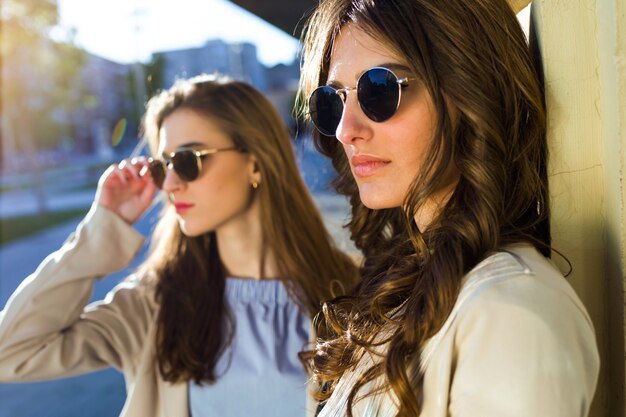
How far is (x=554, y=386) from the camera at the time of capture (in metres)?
1.00

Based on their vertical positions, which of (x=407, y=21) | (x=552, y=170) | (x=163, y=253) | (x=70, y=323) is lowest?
(x=70, y=323)

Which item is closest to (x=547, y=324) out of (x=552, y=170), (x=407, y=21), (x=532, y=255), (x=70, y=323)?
(x=532, y=255)

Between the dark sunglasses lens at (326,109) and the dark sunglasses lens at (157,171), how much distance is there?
118 centimetres

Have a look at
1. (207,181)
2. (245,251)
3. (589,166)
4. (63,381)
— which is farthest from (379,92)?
(63,381)

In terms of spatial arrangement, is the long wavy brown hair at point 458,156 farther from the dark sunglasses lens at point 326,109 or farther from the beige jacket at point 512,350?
the dark sunglasses lens at point 326,109

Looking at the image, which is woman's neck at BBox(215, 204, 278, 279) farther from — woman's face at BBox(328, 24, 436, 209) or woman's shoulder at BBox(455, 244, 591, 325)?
woman's shoulder at BBox(455, 244, 591, 325)


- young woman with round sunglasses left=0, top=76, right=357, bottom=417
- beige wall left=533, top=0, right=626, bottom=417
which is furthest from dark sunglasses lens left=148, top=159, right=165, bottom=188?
beige wall left=533, top=0, right=626, bottom=417

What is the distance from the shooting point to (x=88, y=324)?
2.47 metres

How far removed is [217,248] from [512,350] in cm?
187

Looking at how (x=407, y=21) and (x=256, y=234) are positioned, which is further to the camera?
(x=256, y=234)

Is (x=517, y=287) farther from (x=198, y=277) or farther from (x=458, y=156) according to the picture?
(x=198, y=277)

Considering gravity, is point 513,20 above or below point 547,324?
above

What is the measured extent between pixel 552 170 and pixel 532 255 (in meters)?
0.26

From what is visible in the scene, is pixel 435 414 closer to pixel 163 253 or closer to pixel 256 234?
pixel 256 234
